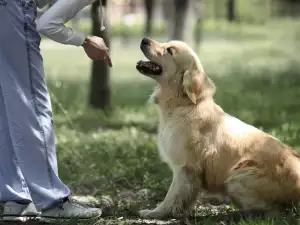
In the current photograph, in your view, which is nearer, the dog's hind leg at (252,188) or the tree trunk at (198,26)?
the dog's hind leg at (252,188)

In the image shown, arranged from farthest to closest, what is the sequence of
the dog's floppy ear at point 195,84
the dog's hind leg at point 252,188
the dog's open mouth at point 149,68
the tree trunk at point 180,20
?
the tree trunk at point 180,20, the dog's open mouth at point 149,68, the dog's floppy ear at point 195,84, the dog's hind leg at point 252,188

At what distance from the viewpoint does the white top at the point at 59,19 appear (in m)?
4.59

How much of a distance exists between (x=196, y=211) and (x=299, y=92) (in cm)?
885

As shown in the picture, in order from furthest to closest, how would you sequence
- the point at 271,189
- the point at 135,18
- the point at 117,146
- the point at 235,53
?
the point at 135,18 → the point at 235,53 → the point at 117,146 → the point at 271,189

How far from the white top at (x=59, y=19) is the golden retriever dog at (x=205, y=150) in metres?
0.75

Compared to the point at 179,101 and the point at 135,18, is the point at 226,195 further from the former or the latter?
the point at 135,18

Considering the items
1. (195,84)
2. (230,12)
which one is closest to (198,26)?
(230,12)

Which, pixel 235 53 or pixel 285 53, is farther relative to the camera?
pixel 235 53

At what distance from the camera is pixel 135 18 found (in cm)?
4162

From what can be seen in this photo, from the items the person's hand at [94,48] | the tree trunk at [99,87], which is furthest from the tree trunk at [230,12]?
the person's hand at [94,48]

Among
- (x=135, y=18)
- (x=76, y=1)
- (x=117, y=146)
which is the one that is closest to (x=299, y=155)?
(x=76, y=1)

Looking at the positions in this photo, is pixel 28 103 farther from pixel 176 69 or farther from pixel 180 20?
pixel 180 20

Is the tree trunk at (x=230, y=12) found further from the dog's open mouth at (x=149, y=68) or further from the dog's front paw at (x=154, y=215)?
the dog's front paw at (x=154, y=215)

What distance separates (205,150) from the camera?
5.10m
